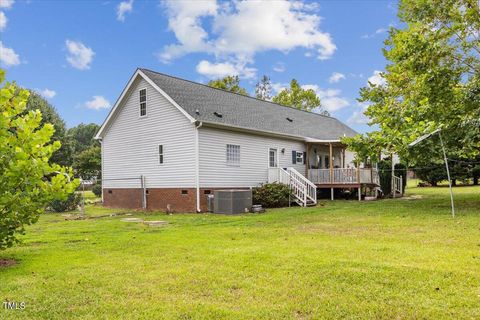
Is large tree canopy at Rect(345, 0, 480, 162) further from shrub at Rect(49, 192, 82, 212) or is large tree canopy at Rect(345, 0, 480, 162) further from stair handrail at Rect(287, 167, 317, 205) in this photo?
shrub at Rect(49, 192, 82, 212)

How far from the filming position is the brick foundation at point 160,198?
17109 mm

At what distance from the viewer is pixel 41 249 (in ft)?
27.2

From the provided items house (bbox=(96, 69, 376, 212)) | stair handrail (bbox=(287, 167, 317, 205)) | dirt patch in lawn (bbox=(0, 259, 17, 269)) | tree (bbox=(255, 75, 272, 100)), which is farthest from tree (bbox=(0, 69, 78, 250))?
tree (bbox=(255, 75, 272, 100))

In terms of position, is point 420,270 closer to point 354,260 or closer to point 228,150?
point 354,260

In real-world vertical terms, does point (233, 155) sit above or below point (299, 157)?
below

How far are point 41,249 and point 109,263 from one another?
8.06ft

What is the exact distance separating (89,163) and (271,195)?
29959mm

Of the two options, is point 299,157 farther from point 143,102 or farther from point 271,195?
point 143,102

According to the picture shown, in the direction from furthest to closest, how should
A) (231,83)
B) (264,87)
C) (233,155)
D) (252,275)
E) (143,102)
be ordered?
(264,87), (231,83), (143,102), (233,155), (252,275)

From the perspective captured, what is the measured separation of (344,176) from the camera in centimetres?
2142

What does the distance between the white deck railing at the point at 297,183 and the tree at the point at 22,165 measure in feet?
45.2

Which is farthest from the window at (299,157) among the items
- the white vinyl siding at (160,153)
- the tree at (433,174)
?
the tree at (433,174)

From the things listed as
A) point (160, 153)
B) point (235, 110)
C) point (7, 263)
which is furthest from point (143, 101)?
point (7, 263)

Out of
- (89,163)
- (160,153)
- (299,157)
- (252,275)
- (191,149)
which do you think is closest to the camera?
(252,275)
